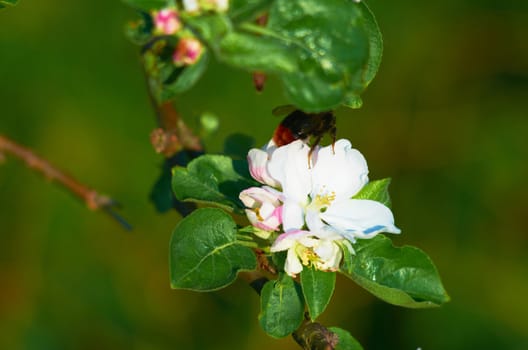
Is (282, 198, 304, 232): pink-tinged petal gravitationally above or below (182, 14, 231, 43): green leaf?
below

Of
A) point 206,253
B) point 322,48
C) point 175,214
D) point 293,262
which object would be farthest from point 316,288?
point 175,214

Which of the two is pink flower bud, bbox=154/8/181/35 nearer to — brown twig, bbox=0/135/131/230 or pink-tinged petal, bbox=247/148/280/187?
pink-tinged petal, bbox=247/148/280/187

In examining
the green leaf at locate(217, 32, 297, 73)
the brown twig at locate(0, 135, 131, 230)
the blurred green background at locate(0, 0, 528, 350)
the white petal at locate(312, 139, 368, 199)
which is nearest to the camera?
the green leaf at locate(217, 32, 297, 73)

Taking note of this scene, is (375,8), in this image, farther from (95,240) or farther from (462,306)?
(95,240)

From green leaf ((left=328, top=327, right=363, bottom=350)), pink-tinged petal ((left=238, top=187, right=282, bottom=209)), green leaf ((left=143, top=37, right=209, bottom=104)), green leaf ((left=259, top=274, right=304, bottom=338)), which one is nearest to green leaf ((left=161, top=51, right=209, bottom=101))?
green leaf ((left=143, top=37, right=209, bottom=104))

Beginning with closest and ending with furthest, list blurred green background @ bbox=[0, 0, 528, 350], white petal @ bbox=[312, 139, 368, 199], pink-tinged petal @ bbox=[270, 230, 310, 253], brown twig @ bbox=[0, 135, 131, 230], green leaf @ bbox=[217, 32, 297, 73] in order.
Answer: green leaf @ bbox=[217, 32, 297, 73] → pink-tinged petal @ bbox=[270, 230, 310, 253] → white petal @ bbox=[312, 139, 368, 199] → brown twig @ bbox=[0, 135, 131, 230] → blurred green background @ bbox=[0, 0, 528, 350]

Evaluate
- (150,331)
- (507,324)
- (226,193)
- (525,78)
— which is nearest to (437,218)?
(507,324)

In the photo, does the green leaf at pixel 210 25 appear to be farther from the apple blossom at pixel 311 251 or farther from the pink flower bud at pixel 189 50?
the apple blossom at pixel 311 251
